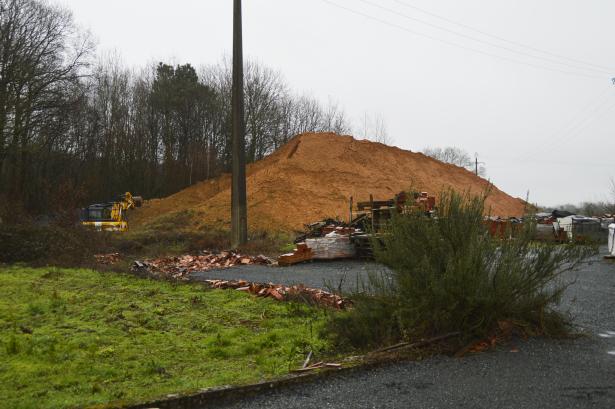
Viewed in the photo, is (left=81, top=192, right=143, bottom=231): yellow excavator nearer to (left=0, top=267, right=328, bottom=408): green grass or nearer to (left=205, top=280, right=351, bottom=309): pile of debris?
(left=0, top=267, right=328, bottom=408): green grass

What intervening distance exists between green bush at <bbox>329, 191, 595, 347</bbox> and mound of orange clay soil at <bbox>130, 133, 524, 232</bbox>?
1883 centimetres

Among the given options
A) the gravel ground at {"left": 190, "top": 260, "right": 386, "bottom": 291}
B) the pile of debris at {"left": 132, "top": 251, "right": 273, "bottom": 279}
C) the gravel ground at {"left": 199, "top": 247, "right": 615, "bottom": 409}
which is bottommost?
the gravel ground at {"left": 199, "top": 247, "right": 615, "bottom": 409}

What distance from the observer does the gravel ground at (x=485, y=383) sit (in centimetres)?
421

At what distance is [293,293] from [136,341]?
2.81 metres

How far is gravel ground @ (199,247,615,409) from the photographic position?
421 centimetres

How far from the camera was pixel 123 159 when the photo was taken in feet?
145

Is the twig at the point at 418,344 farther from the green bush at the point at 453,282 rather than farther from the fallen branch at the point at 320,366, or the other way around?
the fallen branch at the point at 320,366

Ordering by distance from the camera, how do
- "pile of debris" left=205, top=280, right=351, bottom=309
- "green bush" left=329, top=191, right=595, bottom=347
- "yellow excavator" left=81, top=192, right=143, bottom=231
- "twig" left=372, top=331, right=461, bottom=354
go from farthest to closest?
1. "yellow excavator" left=81, top=192, right=143, bottom=231
2. "pile of debris" left=205, top=280, right=351, bottom=309
3. "green bush" left=329, top=191, right=595, bottom=347
4. "twig" left=372, top=331, right=461, bottom=354

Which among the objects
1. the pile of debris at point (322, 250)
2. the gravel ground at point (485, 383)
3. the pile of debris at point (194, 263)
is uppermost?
the pile of debris at point (322, 250)

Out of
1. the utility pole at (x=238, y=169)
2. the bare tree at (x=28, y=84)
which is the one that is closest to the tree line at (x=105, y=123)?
the bare tree at (x=28, y=84)

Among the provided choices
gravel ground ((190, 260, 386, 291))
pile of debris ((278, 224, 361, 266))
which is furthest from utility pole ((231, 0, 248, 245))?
gravel ground ((190, 260, 386, 291))

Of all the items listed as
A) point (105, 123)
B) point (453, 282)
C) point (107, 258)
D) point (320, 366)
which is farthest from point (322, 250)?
point (105, 123)

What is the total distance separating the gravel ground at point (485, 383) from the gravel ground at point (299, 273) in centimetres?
519

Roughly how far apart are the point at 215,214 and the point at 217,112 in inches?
849
